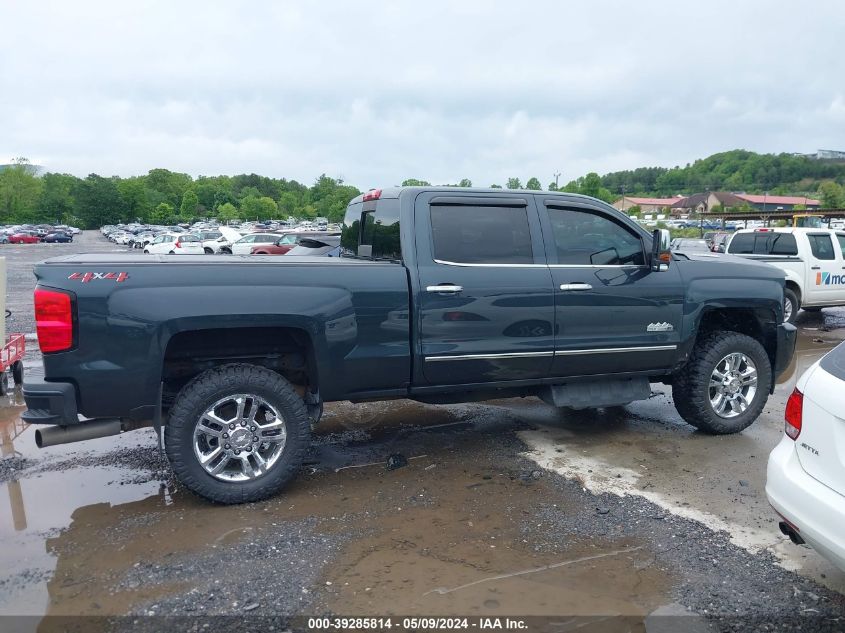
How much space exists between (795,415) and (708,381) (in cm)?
245

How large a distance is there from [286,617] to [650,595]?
177 cm

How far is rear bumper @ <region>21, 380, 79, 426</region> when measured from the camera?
3.74 metres

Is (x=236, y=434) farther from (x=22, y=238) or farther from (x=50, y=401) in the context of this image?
(x=22, y=238)

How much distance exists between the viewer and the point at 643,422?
6074mm

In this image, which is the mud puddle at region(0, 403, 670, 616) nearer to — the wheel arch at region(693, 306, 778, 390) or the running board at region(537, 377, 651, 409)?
the running board at region(537, 377, 651, 409)

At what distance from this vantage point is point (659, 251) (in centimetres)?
514

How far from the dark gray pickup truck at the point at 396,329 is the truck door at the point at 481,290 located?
0.01m

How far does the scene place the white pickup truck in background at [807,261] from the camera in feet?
38.9

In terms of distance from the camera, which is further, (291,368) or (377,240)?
(377,240)

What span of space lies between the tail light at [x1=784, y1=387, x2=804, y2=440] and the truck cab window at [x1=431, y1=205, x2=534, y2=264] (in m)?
2.14

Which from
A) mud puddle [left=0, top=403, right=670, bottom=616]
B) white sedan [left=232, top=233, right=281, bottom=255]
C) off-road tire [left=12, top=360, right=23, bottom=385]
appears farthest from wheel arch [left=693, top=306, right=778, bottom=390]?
white sedan [left=232, top=233, right=281, bottom=255]

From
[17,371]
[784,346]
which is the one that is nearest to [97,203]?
[17,371]

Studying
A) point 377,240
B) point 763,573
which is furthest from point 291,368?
point 763,573

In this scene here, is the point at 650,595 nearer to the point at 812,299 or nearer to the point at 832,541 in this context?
the point at 832,541
